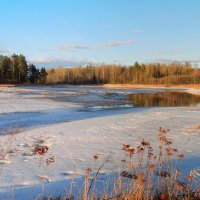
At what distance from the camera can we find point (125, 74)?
5197 inches

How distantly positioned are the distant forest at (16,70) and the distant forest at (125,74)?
16.4 meters

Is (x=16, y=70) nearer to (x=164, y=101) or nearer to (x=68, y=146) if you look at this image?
(x=164, y=101)

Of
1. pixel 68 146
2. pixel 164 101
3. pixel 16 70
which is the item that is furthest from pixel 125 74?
pixel 68 146

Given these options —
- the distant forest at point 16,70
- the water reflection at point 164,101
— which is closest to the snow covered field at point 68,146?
the water reflection at point 164,101

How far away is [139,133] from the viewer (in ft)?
43.8

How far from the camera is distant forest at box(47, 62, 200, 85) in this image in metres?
121

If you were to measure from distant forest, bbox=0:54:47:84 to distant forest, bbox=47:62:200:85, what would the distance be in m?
16.4

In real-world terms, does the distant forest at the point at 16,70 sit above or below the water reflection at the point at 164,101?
above

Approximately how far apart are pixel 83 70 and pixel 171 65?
132ft

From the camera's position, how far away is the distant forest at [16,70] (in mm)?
96688

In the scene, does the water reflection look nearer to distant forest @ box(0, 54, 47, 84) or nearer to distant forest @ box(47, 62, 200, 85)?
distant forest @ box(0, 54, 47, 84)

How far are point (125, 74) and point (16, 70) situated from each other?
4949 centimetres

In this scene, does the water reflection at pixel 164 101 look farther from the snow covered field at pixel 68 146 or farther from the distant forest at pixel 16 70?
the distant forest at pixel 16 70

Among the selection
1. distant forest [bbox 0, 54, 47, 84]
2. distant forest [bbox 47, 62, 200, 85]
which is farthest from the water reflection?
distant forest [bbox 47, 62, 200, 85]
